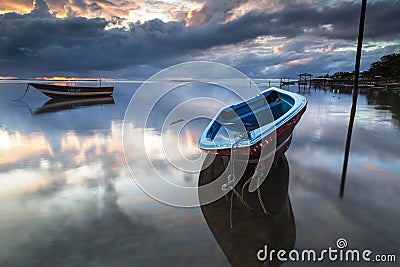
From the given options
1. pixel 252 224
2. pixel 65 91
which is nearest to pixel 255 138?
pixel 252 224

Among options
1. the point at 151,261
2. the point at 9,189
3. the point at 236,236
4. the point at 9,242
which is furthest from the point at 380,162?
the point at 9,189

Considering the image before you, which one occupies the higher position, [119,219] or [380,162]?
[380,162]

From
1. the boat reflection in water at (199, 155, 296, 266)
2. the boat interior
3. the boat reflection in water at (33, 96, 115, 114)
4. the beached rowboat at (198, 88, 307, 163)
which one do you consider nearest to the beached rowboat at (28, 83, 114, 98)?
the boat reflection in water at (33, 96, 115, 114)

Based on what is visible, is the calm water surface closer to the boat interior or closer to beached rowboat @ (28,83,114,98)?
the boat interior

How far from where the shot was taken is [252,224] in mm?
3250

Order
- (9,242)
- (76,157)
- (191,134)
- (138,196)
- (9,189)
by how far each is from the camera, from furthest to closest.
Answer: (191,134), (76,157), (9,189), (138,196), (9,242)

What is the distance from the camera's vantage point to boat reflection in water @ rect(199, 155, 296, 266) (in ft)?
9.13

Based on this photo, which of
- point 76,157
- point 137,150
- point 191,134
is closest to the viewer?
point 76,157

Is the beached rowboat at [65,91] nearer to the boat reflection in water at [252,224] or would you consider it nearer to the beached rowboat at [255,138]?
the beached rowboat at [255,138]

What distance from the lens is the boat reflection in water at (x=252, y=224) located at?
9.13 feet

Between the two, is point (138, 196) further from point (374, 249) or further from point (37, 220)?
point (374, 249)

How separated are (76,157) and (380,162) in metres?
7.37

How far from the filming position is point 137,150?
22.2 feet

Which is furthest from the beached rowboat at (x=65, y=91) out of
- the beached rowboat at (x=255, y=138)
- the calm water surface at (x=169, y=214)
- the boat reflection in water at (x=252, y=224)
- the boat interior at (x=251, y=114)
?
the boat reflection in water at (x=252, y=224)
